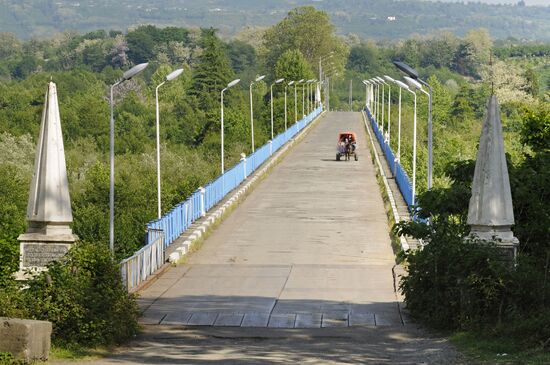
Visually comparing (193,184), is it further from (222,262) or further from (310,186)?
(222,262)

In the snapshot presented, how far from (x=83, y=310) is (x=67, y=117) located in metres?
98.4

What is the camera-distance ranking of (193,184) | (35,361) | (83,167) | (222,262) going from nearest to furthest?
(35,361) < (222,262) < (193,184) < (83,167)

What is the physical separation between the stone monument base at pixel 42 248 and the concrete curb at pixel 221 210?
10497 mm

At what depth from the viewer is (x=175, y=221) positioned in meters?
30.6

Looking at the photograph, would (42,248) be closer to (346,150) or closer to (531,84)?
(346,150)

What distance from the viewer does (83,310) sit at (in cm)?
1473

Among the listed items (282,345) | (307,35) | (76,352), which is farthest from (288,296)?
(307,35)

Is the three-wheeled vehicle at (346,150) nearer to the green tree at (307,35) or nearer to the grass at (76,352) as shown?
the grass at (76,352)

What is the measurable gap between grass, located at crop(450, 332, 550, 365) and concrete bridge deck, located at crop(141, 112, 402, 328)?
2502 millimetres

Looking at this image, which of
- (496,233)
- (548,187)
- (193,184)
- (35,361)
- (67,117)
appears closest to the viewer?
(35,361)

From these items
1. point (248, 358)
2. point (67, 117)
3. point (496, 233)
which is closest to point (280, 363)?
point (248, 358)

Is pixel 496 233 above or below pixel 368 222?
above

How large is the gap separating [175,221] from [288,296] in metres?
9.39

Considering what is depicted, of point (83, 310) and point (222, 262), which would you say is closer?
point (83, 310)
